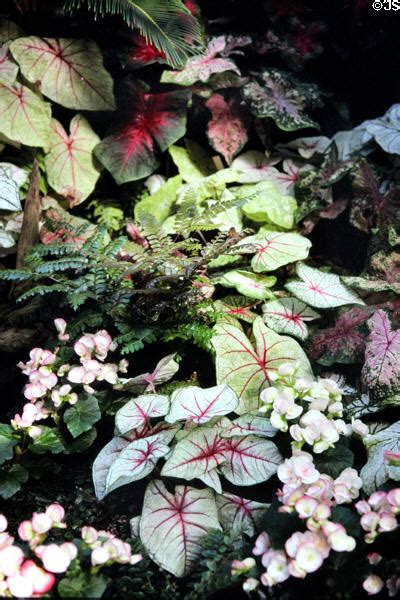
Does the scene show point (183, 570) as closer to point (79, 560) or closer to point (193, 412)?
point (79, 560)

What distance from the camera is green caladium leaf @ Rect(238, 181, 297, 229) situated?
8.33 ft

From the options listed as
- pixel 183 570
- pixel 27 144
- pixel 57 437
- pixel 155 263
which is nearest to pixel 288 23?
pixel 27 144

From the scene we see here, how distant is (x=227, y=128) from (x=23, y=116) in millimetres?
976

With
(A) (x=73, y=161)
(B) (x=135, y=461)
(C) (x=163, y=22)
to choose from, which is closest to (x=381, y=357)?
(B) (x=135, y=461)

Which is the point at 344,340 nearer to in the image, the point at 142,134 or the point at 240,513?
the point at 240,513

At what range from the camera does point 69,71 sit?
2.75 metres

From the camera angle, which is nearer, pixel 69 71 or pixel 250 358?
pixel 250 358

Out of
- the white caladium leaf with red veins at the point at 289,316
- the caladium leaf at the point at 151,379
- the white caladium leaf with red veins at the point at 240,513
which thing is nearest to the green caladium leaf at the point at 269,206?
the white caladium leaf with red veins at the point at 289,316

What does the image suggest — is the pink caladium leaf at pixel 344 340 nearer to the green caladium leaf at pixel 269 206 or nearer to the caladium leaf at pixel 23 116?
the green caladium leaf at pixel 269 206

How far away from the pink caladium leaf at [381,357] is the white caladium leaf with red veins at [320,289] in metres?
0.23

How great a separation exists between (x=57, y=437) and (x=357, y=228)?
1590mm

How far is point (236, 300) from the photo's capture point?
235cm

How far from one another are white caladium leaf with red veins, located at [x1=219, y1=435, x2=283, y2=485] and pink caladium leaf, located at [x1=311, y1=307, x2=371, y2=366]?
0.48m

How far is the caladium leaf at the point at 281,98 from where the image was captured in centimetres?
273
